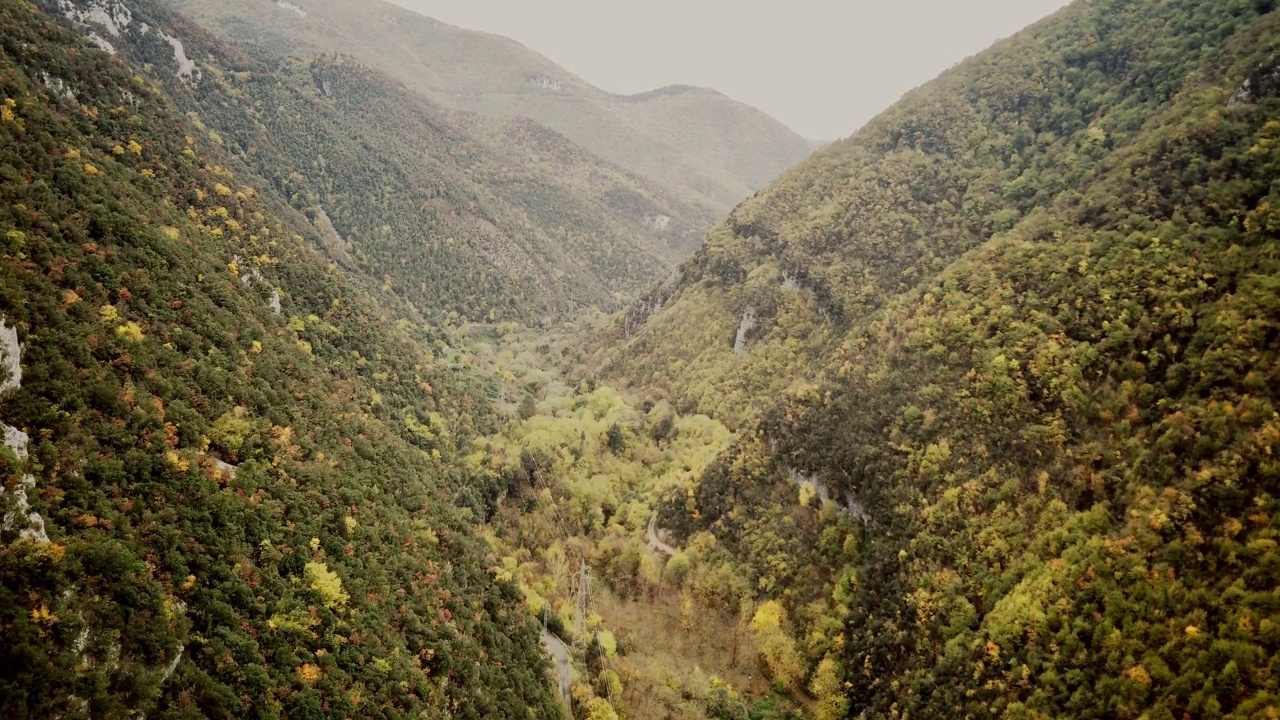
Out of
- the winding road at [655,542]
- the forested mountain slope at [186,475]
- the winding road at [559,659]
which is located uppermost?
the forested mountain slope at [186,475]

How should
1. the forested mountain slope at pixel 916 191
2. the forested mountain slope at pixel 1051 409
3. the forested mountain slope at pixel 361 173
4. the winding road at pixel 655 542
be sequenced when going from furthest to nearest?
1. the forested mountain slope at pixel 361 173
2. the forested mountain slope at pixel 916 191
3. the winding road at pixel 655 542
4. the forested mountain slope at pixel 1051 409

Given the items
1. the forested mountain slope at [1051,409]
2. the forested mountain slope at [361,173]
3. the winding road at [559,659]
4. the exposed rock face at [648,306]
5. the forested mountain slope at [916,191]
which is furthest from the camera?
the exposed rock face at [648,306]

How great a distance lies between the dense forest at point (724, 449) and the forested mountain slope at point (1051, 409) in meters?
0.32

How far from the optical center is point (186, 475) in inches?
1458

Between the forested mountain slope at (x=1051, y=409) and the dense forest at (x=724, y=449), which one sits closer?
Answer: the dense forest at (x=724, y=449)

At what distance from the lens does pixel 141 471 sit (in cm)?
3472

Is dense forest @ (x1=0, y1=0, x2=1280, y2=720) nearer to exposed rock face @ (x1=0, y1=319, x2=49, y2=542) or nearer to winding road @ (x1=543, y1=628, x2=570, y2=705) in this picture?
exposed rock face @ (x1=0, y1=319, x2=49, y2=542)

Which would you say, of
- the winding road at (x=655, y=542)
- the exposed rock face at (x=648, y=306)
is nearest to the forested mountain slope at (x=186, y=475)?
the winding road at (x=655, y=542)

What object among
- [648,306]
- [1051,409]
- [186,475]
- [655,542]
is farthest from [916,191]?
[186,475]

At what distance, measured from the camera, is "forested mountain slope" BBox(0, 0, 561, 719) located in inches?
1100

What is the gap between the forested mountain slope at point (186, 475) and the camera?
2794 cm

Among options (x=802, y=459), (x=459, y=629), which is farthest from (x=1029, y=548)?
(x=459, y=629)

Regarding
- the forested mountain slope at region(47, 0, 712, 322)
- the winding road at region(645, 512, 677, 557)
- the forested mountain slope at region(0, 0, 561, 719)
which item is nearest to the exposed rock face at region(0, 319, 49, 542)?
the forested mountain slope at region(0, 0, 561, 719)

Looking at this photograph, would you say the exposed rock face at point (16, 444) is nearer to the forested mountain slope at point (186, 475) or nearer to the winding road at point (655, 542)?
the forested mountain slope at point (186, 475)
